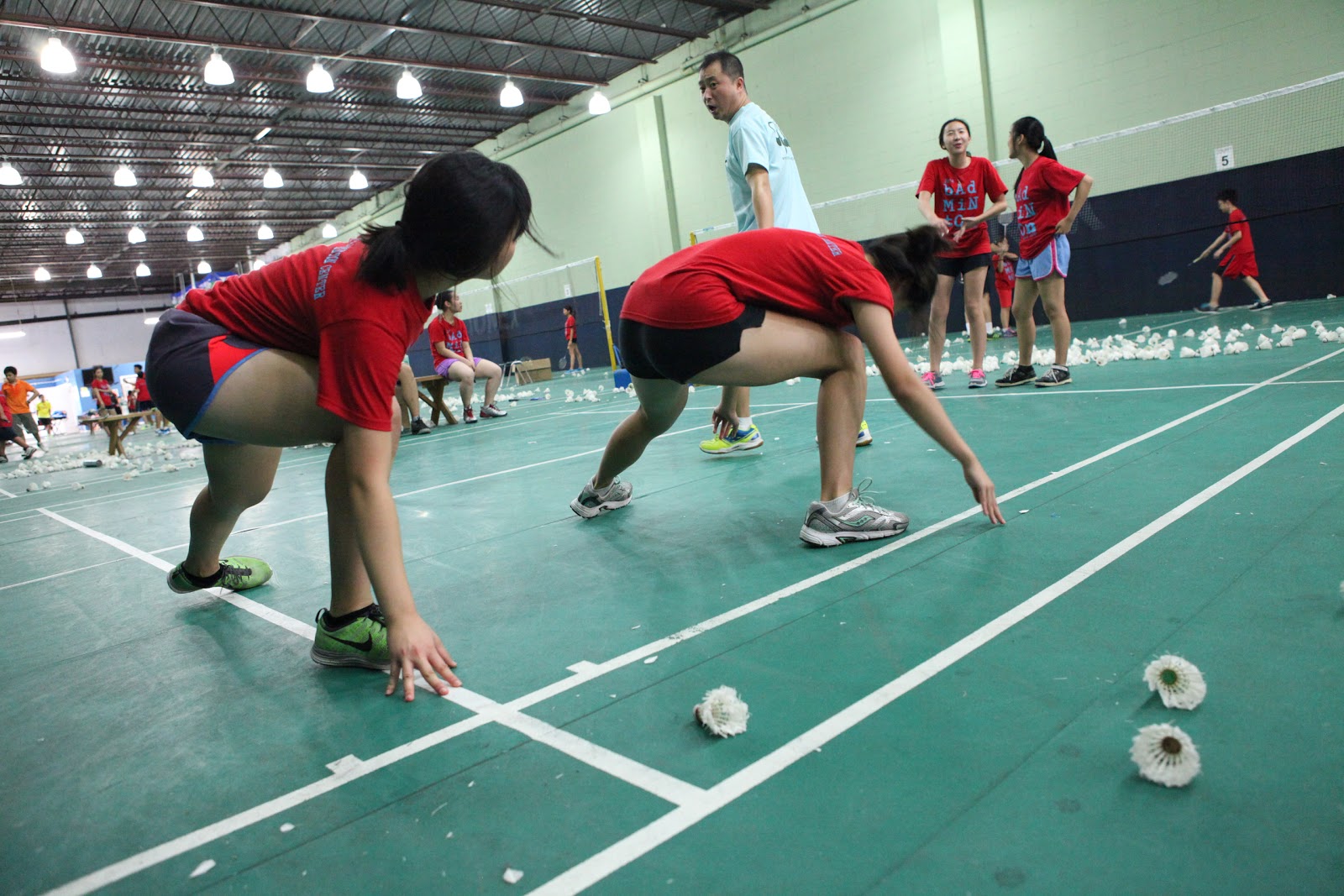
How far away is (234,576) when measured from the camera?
9.99 ft

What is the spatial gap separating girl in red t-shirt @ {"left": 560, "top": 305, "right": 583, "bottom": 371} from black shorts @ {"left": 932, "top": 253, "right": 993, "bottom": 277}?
14.1 metres

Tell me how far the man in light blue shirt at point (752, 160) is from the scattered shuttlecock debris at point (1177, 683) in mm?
2981

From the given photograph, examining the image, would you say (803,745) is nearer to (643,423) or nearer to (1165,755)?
(1165,755)

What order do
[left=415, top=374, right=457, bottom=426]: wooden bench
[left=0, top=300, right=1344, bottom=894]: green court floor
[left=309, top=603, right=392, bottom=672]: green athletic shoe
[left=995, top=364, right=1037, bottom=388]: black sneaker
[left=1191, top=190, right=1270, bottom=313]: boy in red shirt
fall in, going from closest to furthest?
[left=0, top=300, right=1344, bottom=894]: green court floor < [left=309, top=603, right=392, bottom=672]: green athletic shoe < [left=995, top=364, right=1037, bottom=388]: black sneaker < [left=415, top=374, right=457, bottom=426]: wooden bench < [left=1191, top=190, right=1270, bottom=313]: boy in red shirt

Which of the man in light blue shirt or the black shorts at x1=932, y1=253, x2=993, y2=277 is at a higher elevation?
the man in light blue shirt

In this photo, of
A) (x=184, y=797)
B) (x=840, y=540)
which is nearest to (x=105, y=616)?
(x=184, y=797)

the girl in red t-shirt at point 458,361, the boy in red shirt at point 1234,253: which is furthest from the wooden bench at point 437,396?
the boy in red shirt at point 1234,253

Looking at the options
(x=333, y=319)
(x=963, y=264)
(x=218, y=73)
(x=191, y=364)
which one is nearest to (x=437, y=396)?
(x=963, y=264)

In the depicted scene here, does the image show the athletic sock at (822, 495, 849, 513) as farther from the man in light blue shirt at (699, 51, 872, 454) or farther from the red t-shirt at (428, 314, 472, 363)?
the red t-shirt at (428, 314, 472, 363)

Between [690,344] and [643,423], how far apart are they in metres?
0.69

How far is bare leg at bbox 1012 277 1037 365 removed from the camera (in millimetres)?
5889

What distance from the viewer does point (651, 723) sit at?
166cm

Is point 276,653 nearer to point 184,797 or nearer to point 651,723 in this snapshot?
point 184,797

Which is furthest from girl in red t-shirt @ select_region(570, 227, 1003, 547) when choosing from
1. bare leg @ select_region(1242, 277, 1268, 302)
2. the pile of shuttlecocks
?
bare leg @ select_region(1242, 277, 1268, 302)
